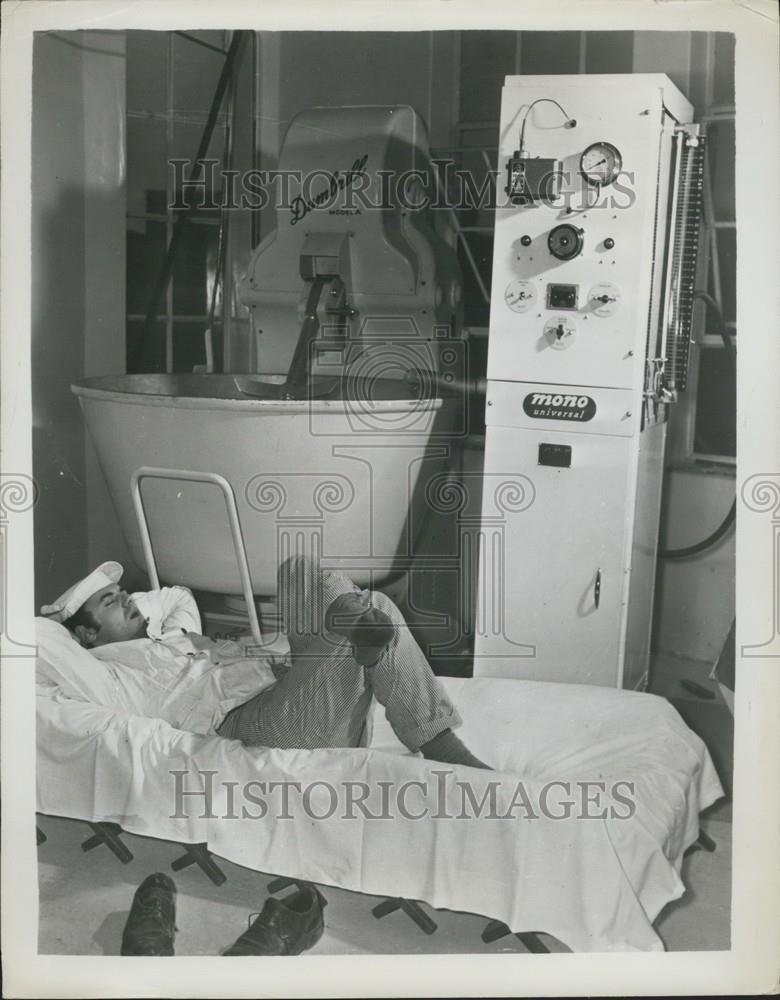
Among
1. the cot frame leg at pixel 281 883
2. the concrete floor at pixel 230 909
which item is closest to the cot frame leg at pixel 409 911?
the concrete floor at pixel 230 909

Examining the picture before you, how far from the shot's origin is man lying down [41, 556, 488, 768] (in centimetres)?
208

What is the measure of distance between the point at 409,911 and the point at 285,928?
0.23 m

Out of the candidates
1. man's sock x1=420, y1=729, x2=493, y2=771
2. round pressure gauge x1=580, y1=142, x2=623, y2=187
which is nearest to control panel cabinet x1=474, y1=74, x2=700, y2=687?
round pressure gauge x1=580, y1=142, x2=623, y2=187

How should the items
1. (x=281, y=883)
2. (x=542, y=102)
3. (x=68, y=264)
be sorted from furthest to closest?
(x=68, y=264)
(x=542, y=102)
(x=281, y=883)

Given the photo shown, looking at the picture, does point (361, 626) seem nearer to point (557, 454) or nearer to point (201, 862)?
point (201, 862)

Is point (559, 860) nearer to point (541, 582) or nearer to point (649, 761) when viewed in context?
point (649, 761)

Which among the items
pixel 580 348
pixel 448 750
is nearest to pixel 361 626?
pixel 448 750

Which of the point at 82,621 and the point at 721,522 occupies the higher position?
the point at 721,522

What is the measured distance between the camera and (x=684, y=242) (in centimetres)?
257

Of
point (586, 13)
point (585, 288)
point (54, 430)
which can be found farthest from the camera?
point (54, 430)

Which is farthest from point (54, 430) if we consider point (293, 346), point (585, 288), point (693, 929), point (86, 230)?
point (693, 929)

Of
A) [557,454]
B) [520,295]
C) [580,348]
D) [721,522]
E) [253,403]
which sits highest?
[520,295]

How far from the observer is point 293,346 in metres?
3.33

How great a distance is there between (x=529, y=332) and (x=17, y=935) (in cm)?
167
